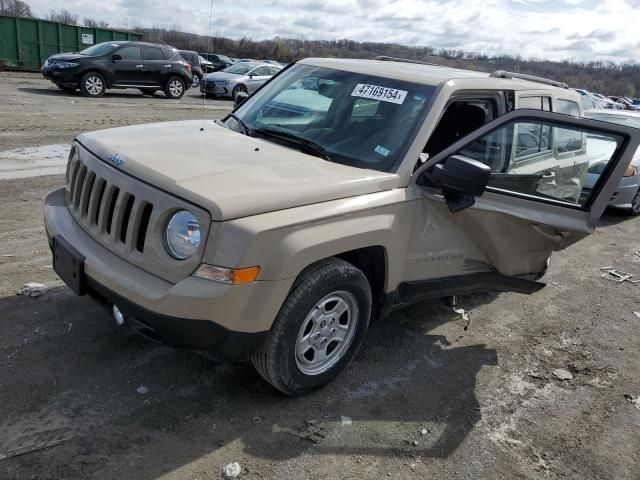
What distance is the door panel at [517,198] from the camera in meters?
3.58

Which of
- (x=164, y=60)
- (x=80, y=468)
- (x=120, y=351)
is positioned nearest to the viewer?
(x=80, y=468)

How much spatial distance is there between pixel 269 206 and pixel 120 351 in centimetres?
159

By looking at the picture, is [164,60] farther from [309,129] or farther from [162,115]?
[309,129]

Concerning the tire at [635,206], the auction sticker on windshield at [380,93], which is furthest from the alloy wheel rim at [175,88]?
the auction sticker on windshield at [380,93]

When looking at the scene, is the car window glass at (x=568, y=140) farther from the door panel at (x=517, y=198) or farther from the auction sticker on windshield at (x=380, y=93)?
the auction sticker on windshield at (x=380, y=93)

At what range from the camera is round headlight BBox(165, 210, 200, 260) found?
276 cm

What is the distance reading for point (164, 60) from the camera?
18.8m

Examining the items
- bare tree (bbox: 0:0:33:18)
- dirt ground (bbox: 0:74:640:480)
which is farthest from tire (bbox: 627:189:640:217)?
bare tree (bbox: 0:0:33:18)

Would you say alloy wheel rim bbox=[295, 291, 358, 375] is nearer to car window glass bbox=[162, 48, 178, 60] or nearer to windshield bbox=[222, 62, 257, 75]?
car window glass bbox=[162, 48, 178, 60]

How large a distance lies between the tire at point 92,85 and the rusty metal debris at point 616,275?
15335 millimetres

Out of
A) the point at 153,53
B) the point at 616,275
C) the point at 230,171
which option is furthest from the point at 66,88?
the point at 230,171

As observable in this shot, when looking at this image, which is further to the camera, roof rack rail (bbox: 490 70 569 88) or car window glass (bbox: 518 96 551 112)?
roof rack rail (bbox: 490 70 569 88)

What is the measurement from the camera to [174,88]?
63.4 feet

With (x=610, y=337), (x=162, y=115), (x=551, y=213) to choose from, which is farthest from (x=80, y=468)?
(x=162, y=115)
